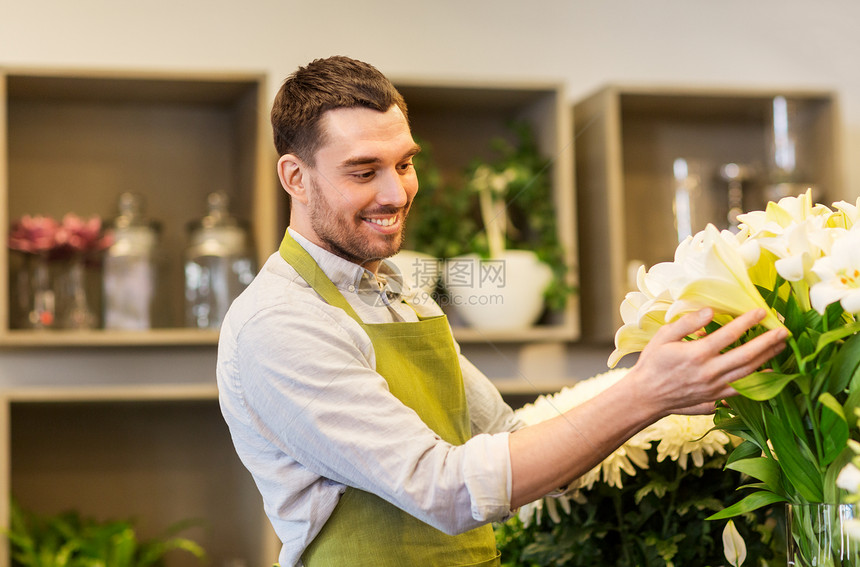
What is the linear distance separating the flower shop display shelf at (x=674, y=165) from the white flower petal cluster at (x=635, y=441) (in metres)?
1.01

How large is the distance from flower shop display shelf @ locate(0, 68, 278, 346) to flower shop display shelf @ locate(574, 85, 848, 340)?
74cm

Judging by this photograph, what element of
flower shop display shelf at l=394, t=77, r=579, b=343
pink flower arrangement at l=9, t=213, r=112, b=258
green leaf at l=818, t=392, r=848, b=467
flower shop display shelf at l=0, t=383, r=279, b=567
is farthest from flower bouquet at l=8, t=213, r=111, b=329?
green leaf at l=818, t=392, r=848, b=467

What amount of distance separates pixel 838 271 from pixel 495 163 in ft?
4.66

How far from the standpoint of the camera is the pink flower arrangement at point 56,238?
1749mm

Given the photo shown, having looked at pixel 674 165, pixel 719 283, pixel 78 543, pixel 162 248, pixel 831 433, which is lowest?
pixel 78 543

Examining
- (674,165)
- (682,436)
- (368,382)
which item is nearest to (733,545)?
(682,436)

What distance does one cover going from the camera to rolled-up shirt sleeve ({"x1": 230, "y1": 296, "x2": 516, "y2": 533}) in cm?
72

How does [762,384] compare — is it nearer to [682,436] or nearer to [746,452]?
[746,452]

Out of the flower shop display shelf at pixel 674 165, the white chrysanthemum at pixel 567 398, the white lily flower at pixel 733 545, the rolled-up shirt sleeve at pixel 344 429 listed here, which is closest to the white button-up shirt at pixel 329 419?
the rolled-up shirt sleeve at pixel 344 429

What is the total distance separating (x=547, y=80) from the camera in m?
1.94

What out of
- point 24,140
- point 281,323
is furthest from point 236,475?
point 281,323

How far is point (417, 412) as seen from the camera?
78 cm

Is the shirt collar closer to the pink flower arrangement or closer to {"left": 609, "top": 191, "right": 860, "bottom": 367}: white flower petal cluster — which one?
{"left": 609, "top": 191, "right": 860, "bottom": 367}: white flower petal cluster

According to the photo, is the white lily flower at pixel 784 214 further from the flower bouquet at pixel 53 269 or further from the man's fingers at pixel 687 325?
the flower bouquet at pixel 53 269
